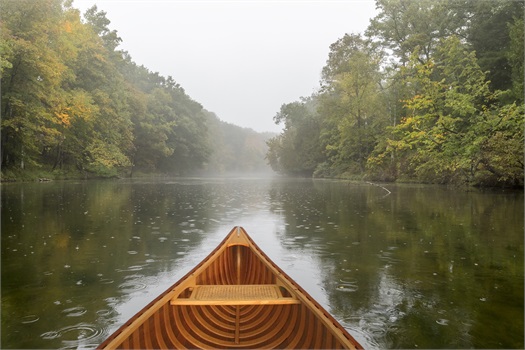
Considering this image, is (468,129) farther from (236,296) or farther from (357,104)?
(236,296)

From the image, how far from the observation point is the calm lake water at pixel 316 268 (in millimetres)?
4488

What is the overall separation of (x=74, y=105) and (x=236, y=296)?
3392 centimetres

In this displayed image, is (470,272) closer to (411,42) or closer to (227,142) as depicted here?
(411,42)

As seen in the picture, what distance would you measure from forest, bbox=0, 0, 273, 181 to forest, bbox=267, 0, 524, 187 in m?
28.6

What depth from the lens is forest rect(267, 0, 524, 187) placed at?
2533cm

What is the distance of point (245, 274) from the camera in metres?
6.54

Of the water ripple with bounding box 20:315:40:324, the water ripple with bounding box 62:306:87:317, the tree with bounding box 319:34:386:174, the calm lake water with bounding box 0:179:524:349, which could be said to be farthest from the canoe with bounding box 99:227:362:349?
the tree with bounding box 319:34:386:174

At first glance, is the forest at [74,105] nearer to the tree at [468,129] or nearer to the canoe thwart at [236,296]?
the canoe thwart at [236,296]

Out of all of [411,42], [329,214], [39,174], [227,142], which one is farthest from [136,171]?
[227,142]

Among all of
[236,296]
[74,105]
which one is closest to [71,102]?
[74,105]

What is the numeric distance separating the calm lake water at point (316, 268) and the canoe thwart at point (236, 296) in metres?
1.03

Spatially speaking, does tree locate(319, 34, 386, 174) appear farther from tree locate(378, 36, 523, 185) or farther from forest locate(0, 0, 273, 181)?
forest locate(0, 0, 273, 181)

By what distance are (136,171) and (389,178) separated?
42.7m

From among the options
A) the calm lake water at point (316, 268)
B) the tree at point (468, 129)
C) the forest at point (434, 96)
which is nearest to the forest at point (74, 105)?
the calm lake water at point (316, 268)
